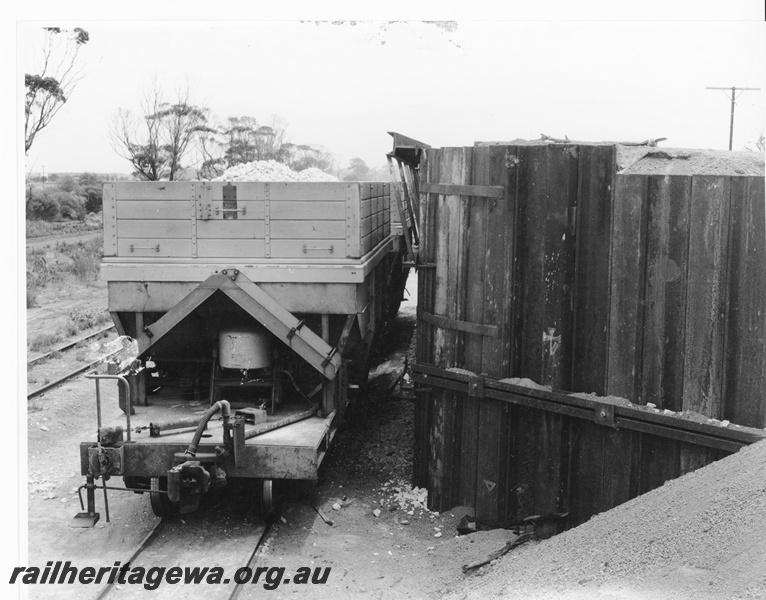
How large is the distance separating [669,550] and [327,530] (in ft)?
12.6

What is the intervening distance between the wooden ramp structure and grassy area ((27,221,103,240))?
25.4m

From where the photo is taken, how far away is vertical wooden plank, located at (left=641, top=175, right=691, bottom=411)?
6699 millimetres

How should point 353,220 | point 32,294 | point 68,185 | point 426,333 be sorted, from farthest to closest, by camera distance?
point 68,185 < point 32,294 < point 426,333 < point 353,220

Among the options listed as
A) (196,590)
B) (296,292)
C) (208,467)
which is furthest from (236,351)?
(196,590)

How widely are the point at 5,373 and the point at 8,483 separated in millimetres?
773

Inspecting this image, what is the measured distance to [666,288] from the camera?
681 cm

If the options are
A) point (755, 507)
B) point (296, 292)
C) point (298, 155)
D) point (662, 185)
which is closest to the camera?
point (755, 507)

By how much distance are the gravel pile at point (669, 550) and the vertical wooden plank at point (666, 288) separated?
2.89 ft

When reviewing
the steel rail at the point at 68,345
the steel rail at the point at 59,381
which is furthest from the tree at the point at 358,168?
the steel rail at the point at 59,381

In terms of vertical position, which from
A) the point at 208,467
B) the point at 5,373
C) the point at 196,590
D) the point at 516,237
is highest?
the point at 516,237

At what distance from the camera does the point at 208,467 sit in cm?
755

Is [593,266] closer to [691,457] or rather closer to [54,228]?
[691,457]

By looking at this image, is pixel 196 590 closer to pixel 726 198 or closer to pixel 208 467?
pixel 208 467

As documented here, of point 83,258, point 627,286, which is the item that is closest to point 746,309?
point 627,286
